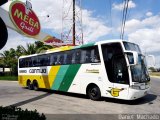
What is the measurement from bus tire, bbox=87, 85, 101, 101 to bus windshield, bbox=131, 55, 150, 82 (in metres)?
2.38

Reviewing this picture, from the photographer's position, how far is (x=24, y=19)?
60.0 ft

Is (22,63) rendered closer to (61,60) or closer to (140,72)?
(61,60)

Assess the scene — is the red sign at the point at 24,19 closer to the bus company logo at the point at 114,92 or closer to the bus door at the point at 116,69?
the bus door at the point at 116,69

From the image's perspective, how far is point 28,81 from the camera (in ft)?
73.9

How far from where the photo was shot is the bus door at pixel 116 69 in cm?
1300

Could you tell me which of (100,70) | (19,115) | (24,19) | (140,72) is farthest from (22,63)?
(19,115)

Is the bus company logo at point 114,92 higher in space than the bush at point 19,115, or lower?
higher

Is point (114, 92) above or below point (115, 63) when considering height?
below

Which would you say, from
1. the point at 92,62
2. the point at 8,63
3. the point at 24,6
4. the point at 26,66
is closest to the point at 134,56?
the point at 92,62

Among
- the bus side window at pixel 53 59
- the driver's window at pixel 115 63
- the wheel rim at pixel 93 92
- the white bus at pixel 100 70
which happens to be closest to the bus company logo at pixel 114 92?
the white bus at pixel 100 70

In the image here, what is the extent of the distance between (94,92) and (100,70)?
4.40 ft

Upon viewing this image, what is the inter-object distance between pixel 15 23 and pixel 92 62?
18.8 feet

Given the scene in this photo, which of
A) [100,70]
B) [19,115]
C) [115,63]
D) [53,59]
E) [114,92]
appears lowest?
[19,115]

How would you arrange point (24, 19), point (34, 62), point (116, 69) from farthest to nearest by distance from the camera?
point (34, 62), point (24, 19), point (116, 69)
